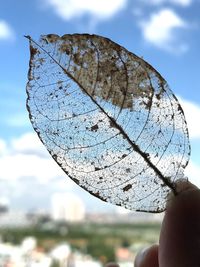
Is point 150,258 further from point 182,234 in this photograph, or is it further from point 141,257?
point 182,234

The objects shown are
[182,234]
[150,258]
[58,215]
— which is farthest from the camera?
[58,215]

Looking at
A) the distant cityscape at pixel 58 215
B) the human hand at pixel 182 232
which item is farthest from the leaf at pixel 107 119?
the distant cityscape at pixel 58 215

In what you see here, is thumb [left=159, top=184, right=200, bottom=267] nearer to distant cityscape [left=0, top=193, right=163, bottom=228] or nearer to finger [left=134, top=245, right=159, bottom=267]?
finger [left=134, top=245, right=159, bottom=267]

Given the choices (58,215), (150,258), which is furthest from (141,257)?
(58,215)

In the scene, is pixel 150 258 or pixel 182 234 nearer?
pixel 182 234

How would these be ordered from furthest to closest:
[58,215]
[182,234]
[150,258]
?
[58,215], [150,258], [182,234]

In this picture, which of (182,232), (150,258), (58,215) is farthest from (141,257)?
(58,215)

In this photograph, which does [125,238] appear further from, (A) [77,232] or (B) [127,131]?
(B) [127,131]
